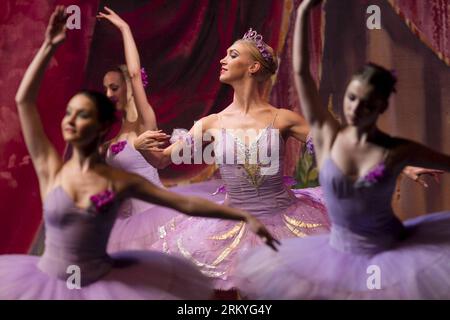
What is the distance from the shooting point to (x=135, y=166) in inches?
150

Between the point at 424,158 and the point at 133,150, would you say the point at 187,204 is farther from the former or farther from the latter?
the point at 133,150

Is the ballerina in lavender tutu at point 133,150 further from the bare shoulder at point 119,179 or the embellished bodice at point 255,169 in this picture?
the bare shoulder at point 119,179

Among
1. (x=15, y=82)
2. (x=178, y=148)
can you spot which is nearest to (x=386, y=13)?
(x=178, y=148)

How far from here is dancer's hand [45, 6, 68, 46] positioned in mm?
2359

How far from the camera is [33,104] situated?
2.38 metres

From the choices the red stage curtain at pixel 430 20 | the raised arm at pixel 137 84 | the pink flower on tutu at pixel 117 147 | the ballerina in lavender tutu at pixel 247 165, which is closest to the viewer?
the ballerina in lavender tutu at pixel 247 165

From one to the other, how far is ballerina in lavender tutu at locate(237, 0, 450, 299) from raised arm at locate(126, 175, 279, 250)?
25 cm

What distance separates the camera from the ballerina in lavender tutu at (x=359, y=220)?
7.94 feet

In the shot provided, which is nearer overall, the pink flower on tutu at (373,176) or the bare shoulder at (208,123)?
the pink flower on tutu at (373,176)

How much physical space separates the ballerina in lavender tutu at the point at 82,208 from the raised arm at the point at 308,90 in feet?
1.38

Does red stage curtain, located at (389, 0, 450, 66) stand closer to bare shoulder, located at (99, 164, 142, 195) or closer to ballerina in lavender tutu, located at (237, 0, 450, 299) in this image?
ballerina in lavender tutu, located at (237, 0, 450, 299)

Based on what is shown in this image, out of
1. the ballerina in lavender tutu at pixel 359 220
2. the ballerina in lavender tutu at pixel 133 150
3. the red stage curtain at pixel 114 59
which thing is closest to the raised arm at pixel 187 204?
the ballerina in lavender tutu at pixel 359 220

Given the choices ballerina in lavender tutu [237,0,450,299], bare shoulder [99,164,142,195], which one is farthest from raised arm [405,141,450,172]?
bare shoulder [99,164,142,195]
